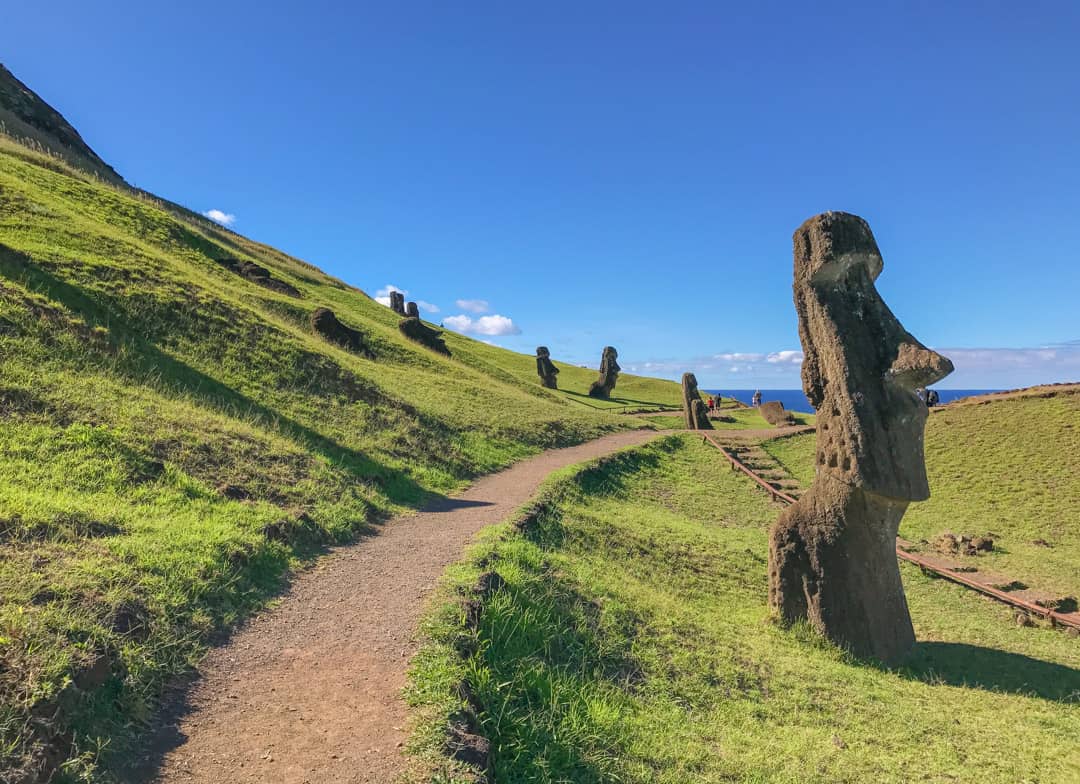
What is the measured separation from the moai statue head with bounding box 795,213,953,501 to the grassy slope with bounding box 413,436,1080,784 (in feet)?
9.48

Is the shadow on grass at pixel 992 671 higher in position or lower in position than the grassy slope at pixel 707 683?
higher

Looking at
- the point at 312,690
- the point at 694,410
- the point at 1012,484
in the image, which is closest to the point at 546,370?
the point at 694,410

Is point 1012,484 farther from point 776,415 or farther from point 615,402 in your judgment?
point 615,402

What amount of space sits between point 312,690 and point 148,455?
265 inches

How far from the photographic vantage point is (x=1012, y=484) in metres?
17.8

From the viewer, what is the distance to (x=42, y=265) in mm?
16844

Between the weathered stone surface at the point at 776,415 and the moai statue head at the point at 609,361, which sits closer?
the weathered stone surface at the point at 776,415

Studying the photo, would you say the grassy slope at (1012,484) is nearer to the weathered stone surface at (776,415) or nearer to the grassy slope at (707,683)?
the grassy slope at (707,683)

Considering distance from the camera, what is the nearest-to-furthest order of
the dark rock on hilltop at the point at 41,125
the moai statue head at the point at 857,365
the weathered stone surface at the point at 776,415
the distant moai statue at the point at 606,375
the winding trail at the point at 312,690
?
the winding trail at the point at 312,690, the moai statue head at the point at 857,365, the weathered stone surface at the point at 776,415, the dark rock on hilltop at the point at 41,125, the distant moai statue at the point at 606,375

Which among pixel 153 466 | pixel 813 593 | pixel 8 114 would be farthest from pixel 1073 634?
pixel 8 114

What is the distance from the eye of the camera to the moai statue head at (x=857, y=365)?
9266 millimetres

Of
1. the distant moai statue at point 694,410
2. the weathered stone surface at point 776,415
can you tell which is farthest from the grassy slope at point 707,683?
the weathered stone surface at point 776,415

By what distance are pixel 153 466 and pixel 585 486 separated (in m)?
11.1

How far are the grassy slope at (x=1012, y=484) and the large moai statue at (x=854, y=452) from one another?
5897 mm
